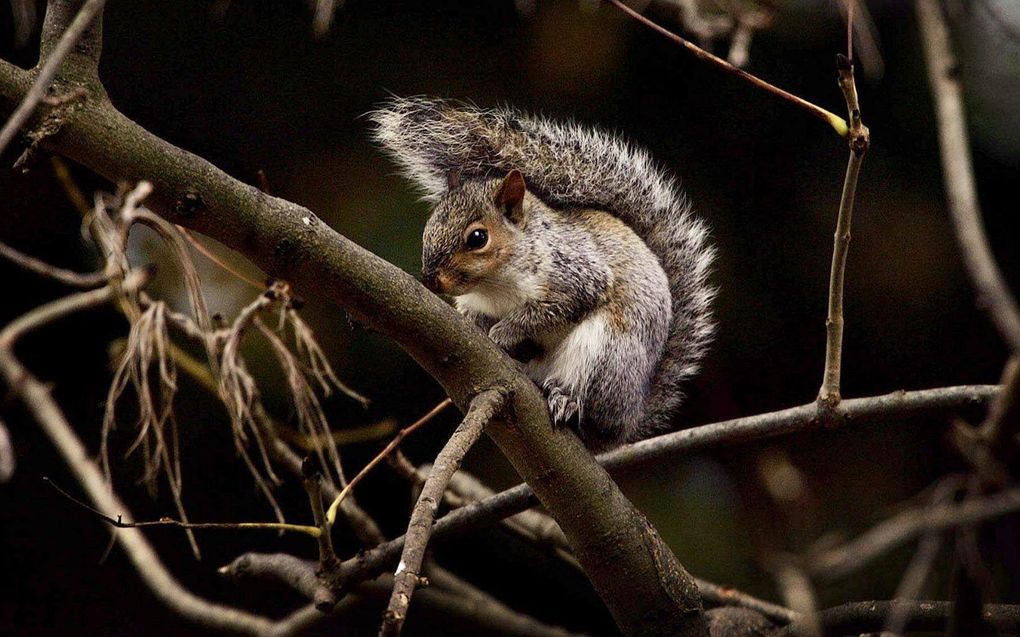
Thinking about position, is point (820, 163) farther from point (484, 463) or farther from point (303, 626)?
point (303, 626)

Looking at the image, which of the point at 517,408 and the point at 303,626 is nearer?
the point at 517,408

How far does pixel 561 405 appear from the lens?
159cm

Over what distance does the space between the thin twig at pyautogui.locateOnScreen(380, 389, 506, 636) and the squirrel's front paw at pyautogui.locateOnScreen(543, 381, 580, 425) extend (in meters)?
0.28

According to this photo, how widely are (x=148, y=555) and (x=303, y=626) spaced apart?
387mm

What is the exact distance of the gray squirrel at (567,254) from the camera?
1846 mm

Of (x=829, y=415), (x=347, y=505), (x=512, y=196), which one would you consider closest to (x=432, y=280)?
(x=512, y=196)

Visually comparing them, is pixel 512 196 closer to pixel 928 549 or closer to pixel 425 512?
pixel 425 512

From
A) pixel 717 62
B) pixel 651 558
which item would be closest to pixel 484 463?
pixel 651 558

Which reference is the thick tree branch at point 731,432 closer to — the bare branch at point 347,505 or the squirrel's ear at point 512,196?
the bare branch at point 347,505

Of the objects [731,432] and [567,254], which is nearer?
[731,432]

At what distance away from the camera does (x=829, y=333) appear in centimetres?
139

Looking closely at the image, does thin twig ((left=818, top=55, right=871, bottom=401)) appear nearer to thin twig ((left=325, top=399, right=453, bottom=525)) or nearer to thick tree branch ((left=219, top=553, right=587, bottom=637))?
thin twig ((left=325, top=399, right=453, bottom=525))

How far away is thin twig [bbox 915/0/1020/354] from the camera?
57cm

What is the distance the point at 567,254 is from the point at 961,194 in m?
1.32
